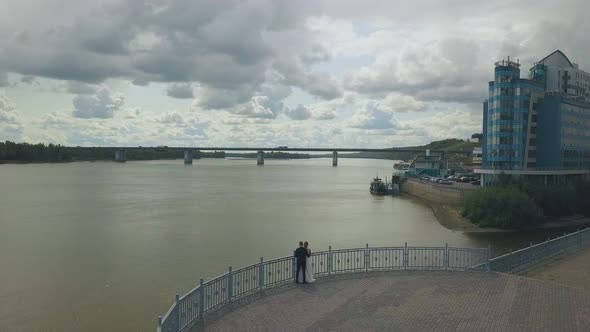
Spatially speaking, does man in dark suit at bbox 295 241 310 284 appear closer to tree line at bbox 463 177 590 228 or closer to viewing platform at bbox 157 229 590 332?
viewing platform at bbox 157 229 590 332

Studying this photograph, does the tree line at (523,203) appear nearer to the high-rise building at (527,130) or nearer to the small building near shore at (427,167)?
the high-rise building at (527,130)

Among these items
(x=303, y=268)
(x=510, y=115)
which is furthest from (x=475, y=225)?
(x=303, y=268)

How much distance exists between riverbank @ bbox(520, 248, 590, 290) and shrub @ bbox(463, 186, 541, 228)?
1202 inches

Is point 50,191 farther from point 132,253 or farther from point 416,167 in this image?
point 416,167

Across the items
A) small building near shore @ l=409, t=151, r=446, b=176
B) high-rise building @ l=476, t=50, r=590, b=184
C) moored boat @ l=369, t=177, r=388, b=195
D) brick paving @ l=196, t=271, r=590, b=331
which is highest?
high-rise building @ l=476, t=50, r=590, b=184

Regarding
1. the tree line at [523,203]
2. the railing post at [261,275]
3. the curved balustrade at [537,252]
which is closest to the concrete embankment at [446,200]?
the tree line at [523,203]

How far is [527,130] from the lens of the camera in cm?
7812

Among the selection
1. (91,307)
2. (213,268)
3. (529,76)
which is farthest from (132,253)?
(529,76)

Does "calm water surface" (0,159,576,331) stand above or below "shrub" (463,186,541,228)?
below

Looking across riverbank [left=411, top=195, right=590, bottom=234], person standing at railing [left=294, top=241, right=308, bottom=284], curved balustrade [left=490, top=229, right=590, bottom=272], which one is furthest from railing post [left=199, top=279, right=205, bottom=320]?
riverbank [left=411, top=195, right=590, bottom=234]

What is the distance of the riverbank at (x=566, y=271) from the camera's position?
65.2ft

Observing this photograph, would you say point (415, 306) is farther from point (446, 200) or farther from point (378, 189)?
point (378, 189)

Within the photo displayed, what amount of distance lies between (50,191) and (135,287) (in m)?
71.9

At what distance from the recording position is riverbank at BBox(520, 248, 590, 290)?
19.9 m
